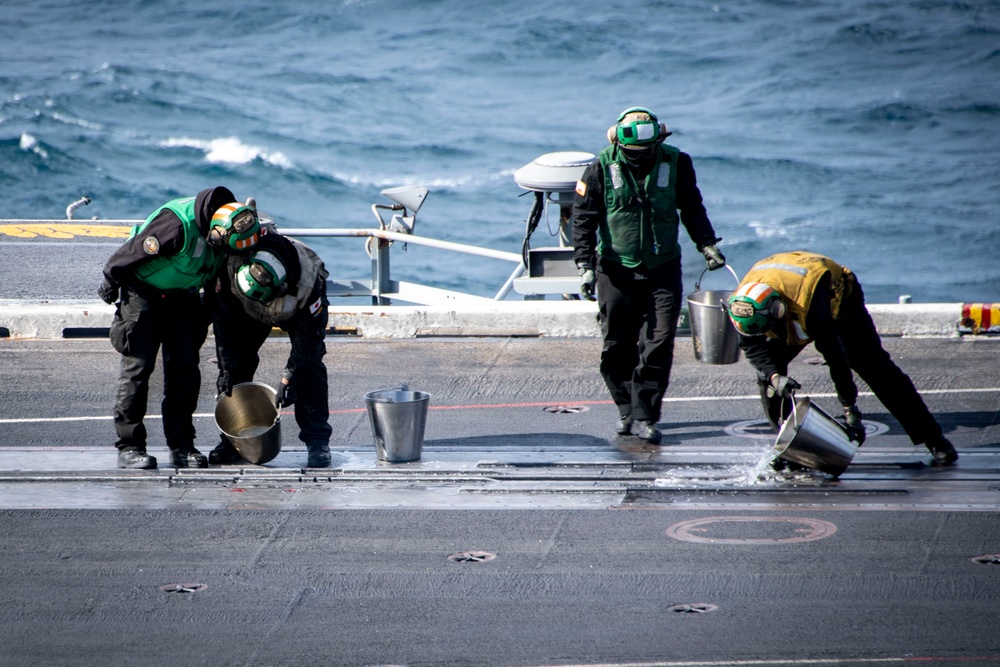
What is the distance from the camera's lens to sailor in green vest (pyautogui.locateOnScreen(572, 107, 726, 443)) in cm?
795

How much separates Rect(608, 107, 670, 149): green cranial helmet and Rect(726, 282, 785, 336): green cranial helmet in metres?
1.30

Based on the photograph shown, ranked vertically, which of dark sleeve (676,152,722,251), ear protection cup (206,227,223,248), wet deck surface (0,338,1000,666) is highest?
dark sleeve (676,152,722,251)

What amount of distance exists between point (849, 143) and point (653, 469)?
4134cm

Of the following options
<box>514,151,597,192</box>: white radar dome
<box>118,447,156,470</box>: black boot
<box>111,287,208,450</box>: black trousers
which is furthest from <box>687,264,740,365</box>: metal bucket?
<box>118,447,156,470</box>: black boot

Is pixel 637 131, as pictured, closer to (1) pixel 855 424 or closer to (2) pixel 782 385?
(2) pixel 782 385

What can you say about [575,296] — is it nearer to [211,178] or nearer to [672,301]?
[672,301]

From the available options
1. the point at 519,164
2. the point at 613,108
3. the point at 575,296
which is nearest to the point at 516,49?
the point at 613,108

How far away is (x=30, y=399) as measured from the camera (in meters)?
9.52

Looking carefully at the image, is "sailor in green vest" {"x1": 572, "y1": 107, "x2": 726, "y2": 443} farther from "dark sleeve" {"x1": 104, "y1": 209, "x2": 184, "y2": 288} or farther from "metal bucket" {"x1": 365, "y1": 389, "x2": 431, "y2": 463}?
"dark sleeve" {"x1": 104, "y1": 209, "x2": 184, "y2": 288}

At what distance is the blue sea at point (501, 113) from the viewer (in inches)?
1506

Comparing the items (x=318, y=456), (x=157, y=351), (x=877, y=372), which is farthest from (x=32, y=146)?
(x=877, y=372)

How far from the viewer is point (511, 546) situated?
254 inches

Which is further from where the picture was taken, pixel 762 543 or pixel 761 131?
pixel 761 131

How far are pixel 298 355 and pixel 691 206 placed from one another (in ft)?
9.03
